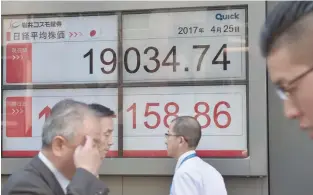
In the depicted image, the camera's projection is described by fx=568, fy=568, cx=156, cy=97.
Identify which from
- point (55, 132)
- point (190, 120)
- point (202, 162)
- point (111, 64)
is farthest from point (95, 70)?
point (55, 132)

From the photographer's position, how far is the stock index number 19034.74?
432cm

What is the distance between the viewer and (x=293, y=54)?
119 cm

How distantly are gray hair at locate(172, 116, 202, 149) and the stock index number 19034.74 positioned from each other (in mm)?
401

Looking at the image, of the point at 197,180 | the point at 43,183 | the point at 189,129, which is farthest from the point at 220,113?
the point at 43,183

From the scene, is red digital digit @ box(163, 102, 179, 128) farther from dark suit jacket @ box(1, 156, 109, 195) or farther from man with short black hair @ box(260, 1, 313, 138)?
man with short black hair @ box(260, 1, 313, 138)

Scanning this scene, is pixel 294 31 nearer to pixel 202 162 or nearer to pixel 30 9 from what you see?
pixel 202 162

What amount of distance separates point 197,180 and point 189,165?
0.15 meters

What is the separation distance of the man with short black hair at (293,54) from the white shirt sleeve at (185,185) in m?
2.62

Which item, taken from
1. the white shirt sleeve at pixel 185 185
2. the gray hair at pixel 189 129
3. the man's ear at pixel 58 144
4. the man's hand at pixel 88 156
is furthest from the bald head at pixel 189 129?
the man's ear at pixel 58 144

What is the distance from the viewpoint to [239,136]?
168 inches

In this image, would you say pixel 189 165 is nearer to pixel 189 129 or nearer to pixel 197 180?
pixel 197 180

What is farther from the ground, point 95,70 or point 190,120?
point 95,70

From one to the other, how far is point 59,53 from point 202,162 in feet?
4.90

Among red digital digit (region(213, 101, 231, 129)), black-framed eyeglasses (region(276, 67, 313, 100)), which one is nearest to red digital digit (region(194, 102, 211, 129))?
red digital digit (region(213, 101, 231, 129))
